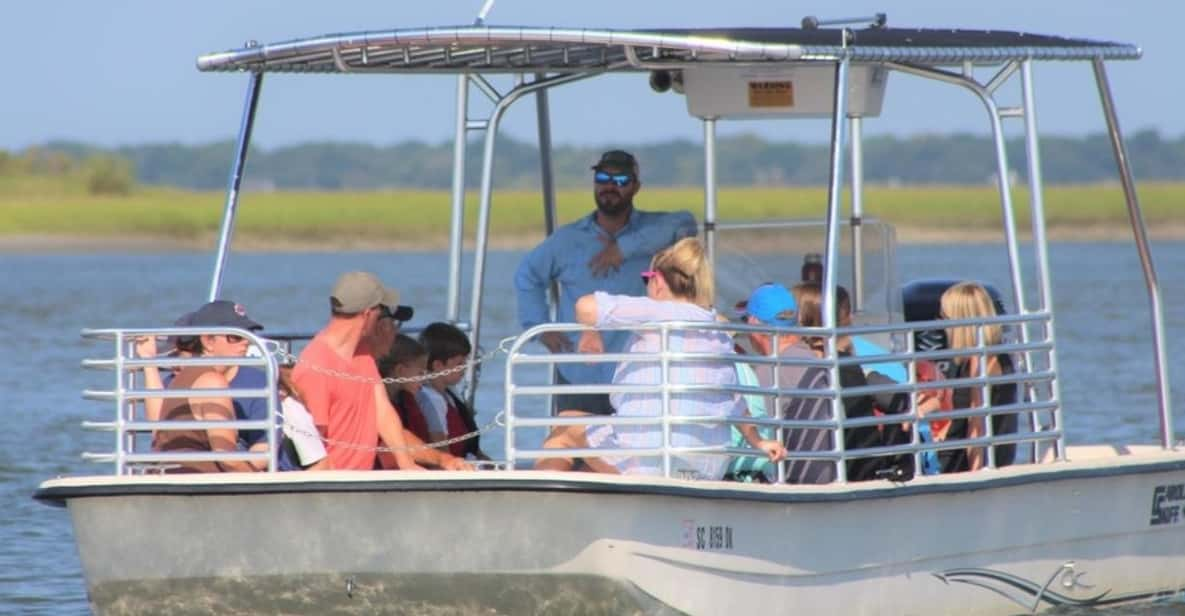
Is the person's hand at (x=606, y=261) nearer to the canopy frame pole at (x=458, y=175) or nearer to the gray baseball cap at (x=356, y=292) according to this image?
the canopy frame pole at (x=458, y=175)

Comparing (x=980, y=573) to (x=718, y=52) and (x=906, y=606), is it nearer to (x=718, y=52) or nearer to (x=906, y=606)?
(x=906, y=606)

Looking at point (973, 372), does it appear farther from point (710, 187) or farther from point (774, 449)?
point (710, 187)

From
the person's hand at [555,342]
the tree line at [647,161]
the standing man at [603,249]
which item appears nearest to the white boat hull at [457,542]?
Answer: the person's hand at [555,342]

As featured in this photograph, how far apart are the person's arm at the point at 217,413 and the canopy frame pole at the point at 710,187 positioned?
11.2ft

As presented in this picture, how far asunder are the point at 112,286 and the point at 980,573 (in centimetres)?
Result: 3620

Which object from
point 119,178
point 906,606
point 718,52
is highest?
point 119,178

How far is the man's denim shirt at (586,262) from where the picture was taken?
34.4 feet

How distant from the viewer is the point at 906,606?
30.6 feet

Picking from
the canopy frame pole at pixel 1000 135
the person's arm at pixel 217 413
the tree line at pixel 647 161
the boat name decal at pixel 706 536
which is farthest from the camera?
the tree line at pixel 647 161

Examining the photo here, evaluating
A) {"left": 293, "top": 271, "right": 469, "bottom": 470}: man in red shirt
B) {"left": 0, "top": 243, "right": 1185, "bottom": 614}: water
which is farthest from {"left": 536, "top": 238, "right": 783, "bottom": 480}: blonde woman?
{"left": 0, "top": 243, "right": 1185, "bottom": 614}: water

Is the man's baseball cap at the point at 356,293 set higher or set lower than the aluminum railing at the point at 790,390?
higher

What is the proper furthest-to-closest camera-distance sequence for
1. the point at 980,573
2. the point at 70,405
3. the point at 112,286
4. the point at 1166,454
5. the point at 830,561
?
1. the point at 112,286
2. the point at 70,405
3. the point at 1166,454
4. the point at 980,573
5. the point at 830,561

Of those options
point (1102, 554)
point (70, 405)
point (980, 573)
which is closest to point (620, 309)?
point (980, 573)

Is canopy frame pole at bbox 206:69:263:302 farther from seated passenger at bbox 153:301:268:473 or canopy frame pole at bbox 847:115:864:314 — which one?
canopy frame pole at bbox 847:115:864:314
